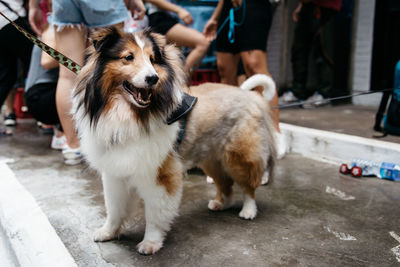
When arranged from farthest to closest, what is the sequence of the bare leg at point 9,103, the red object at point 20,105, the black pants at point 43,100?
1. the red object at point 20,105
2. the bare leg at point 9,103
3. the black pants at point 43,100

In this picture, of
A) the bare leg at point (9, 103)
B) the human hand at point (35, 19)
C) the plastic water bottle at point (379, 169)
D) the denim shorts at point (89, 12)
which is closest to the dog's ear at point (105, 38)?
the denim shorts at point (89, 12)

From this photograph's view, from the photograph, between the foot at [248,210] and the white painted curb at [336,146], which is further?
the white painted curb at [336,146]

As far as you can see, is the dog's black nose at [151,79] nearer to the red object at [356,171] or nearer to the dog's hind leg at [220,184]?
the dog's hind leg at [220,184]

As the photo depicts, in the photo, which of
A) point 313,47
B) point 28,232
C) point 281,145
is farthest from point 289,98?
point 28,232

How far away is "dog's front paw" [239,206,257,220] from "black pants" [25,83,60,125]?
272 centimetres

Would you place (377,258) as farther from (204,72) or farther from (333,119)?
(204,72)

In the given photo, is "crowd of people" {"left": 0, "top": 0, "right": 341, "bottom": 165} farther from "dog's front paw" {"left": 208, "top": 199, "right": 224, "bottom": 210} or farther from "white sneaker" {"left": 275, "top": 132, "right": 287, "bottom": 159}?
"dog's front paw" {"left": 208, "top": 199, "right": 224, "bottom": 210}

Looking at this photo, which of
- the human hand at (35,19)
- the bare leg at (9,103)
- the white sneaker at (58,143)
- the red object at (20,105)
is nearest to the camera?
the human hand at (35,19)

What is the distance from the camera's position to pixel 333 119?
206 inches

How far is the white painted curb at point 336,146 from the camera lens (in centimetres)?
338

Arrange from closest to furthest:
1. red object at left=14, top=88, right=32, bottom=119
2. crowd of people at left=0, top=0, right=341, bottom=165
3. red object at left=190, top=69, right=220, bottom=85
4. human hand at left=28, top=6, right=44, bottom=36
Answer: crowd of people at left=0, top=0, right=341, bottom=165 → human hand at left=28, top=6, right=44, bottom=36 → red object at left=14, top=88, right=32, bottom=119 → red object at left=190, top=69, right=220, bottom=85

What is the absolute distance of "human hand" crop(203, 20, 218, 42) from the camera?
3.79m

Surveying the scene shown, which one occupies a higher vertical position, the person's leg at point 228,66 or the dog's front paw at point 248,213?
the person's leg at point 228,66

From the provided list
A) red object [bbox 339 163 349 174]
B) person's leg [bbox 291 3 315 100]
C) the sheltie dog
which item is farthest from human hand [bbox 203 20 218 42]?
person's leg [bbox 291 3 315 100]
